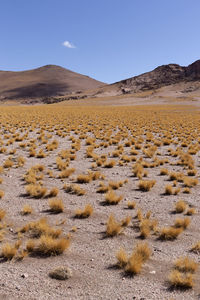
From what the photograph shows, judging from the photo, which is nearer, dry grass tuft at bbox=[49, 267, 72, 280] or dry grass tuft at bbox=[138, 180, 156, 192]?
dry grass tuft at bbox=[49, 267, 72, 280]

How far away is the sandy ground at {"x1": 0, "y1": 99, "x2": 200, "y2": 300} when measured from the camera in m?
3.65

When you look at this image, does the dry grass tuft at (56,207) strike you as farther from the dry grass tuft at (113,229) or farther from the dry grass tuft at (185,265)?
the dry grass tuft at (185,265)

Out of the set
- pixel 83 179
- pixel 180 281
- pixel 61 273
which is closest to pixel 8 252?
pixel 61 273

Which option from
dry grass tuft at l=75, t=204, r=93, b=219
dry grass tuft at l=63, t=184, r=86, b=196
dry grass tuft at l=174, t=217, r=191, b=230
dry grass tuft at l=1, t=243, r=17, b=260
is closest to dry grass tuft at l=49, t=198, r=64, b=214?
dry grass tuft at l=75, t=204, r=93, b=219

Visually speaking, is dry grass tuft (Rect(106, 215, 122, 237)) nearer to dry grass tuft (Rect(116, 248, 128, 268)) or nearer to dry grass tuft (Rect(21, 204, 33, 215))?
dry grass tuft (Rect(116, 248, 128, 268))

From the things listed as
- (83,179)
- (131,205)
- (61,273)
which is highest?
(61,273)

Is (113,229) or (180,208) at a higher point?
(113,229)

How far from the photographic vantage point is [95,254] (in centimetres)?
457

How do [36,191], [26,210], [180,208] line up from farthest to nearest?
[36,191], [180,208], [26,210]

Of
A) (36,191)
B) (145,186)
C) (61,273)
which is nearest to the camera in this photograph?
(61,273)

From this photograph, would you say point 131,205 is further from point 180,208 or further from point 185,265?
point 185,265

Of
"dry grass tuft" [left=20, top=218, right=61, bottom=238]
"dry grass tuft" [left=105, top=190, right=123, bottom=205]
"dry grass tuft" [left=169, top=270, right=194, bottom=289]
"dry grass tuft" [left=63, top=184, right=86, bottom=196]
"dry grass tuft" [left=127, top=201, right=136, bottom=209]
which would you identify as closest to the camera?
"dry grass tuft" [left=169, top=270, right=194, bottom=289]

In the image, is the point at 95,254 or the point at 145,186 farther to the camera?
the point at 145,186

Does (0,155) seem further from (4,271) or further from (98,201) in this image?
(4,271)
